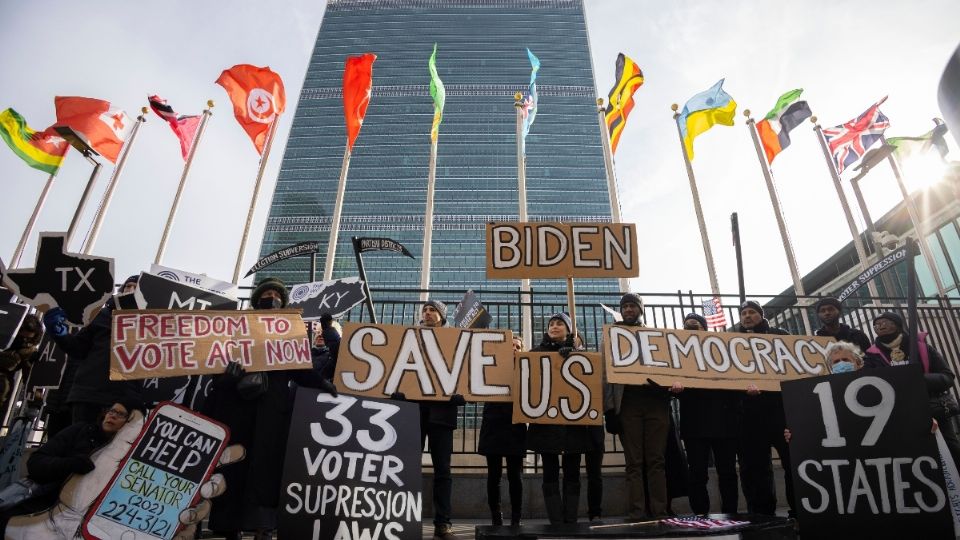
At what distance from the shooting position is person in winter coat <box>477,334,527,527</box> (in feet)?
15.4

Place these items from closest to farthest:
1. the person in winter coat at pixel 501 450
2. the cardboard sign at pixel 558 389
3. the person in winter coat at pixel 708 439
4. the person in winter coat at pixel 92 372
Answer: the person in winter coat at pixel 92 372 < the cardboard sign at pixel 558 389 < the person in winter coat at pixel 501 450 < the person in winter coat at pixel 708 439

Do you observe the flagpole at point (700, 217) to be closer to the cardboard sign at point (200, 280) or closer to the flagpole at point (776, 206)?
the flagpole at point (776, 206)

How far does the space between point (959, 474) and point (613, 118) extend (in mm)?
11728

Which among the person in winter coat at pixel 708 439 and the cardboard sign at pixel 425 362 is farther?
the person in winter coat at pixel 708 439

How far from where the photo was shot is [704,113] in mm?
14016

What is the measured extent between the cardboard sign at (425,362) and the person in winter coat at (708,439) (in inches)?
74.0

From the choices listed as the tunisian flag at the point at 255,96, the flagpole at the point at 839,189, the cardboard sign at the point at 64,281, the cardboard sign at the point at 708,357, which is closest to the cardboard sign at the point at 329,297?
the cardboard sign at the point at 64,281

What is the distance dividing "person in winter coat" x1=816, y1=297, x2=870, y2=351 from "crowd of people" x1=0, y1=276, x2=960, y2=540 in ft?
0.04

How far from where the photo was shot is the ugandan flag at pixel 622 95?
13734 millimetres

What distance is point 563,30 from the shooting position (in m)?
138

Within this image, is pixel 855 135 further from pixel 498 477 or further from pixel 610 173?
pixel 498 477

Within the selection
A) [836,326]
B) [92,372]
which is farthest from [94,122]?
[836,326]

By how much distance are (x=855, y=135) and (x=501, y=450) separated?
16.2 metres

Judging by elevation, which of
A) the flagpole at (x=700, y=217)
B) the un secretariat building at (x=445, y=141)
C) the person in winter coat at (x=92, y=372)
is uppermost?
the un secretariat building at (x=445, y=141)
